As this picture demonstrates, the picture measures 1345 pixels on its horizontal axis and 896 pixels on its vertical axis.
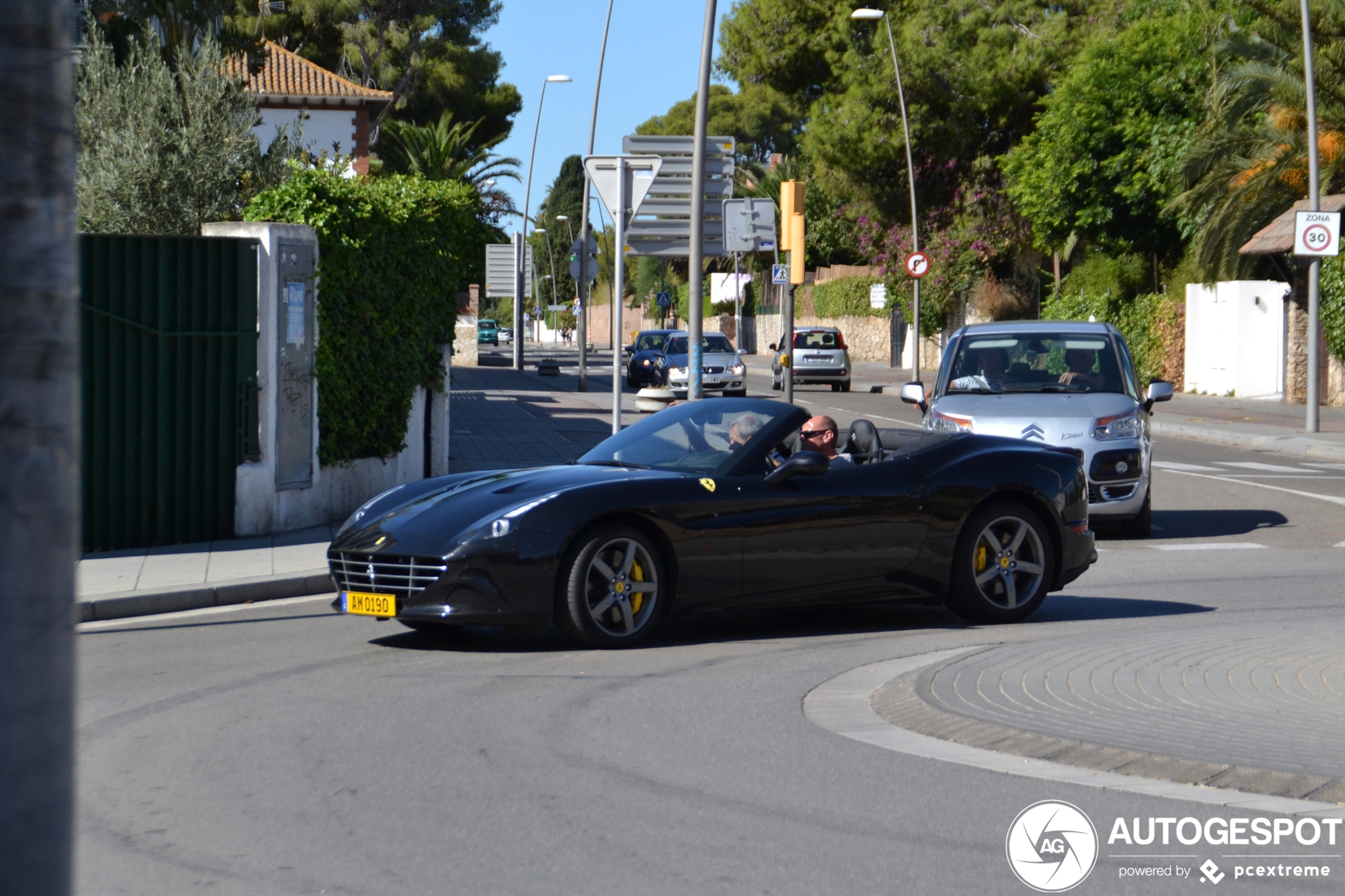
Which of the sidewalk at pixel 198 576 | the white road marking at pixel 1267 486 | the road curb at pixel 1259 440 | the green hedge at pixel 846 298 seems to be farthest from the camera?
the green hedge at pixel 846 298

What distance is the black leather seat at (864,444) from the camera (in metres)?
8.81

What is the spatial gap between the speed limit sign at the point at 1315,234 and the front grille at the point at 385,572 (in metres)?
19.0

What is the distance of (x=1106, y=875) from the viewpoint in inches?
170

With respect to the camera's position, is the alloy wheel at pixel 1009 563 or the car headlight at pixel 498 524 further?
the alloy wheel at pixel 1009 563

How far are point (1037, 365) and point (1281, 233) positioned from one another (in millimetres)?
19311

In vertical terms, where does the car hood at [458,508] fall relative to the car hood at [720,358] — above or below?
below

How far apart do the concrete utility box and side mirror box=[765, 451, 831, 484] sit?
28.3m

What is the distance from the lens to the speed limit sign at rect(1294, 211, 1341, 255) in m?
23.1

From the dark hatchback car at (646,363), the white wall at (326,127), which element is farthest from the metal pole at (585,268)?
the white wall at (326,127)

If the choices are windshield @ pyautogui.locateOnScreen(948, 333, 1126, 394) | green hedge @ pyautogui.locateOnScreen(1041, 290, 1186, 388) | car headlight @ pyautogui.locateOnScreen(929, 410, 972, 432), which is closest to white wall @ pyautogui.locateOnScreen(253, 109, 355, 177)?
green hedge @ pyautogui.locateOnScreen(1041, 290, 1186, 388)

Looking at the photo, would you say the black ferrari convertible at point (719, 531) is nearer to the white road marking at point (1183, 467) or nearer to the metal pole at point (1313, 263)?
the white road marking at point (1183, 467)

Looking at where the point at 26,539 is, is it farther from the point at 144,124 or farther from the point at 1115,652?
the point at 144,124

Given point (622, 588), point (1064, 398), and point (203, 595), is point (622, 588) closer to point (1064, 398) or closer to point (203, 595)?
point (203, 595)

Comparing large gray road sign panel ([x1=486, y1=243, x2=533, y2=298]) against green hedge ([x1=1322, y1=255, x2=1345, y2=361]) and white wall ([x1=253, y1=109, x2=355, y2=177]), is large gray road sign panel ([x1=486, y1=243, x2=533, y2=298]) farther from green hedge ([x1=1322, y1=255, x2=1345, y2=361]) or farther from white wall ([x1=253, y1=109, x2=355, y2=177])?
green hedge ([x1=1322, y1=255, x2=1345, y2=361])
